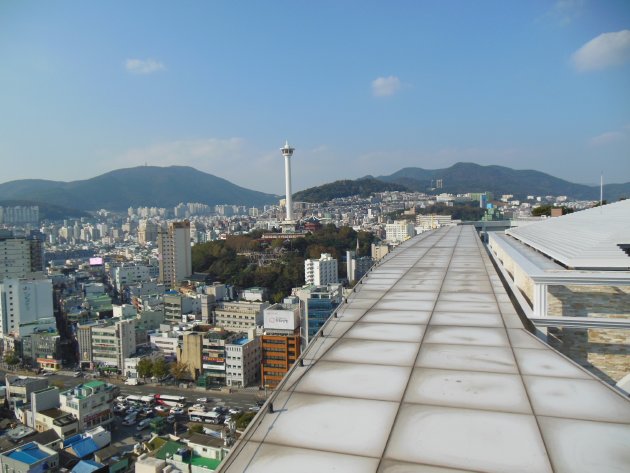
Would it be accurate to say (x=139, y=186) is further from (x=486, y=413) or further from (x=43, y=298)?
(x=486, y=413)

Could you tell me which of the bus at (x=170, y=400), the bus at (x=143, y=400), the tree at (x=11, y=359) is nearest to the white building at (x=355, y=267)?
the bus at (x=170, y=400)

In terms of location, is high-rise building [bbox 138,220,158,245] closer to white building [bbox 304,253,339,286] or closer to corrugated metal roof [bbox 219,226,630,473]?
white building [bbox 304,253,339,286]

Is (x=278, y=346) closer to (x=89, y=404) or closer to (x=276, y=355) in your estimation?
(x=276, y=355)

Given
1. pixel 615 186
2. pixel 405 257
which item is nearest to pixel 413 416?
pixel 405 257

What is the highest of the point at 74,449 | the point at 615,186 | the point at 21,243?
the point at 615,186

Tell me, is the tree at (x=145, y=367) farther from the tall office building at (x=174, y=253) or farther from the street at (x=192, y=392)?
the tall office building at (x=174, y=253)

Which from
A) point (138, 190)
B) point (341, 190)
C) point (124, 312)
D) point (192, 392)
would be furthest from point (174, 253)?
point (138, 190)

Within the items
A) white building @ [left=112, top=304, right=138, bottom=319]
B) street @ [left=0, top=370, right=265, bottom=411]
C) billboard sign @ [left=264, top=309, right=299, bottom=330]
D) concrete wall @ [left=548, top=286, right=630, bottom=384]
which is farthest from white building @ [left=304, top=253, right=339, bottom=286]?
concrete wall @ [left=548, top=286, right=630, bottom=384]

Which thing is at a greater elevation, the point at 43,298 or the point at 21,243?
the point at 21,243
